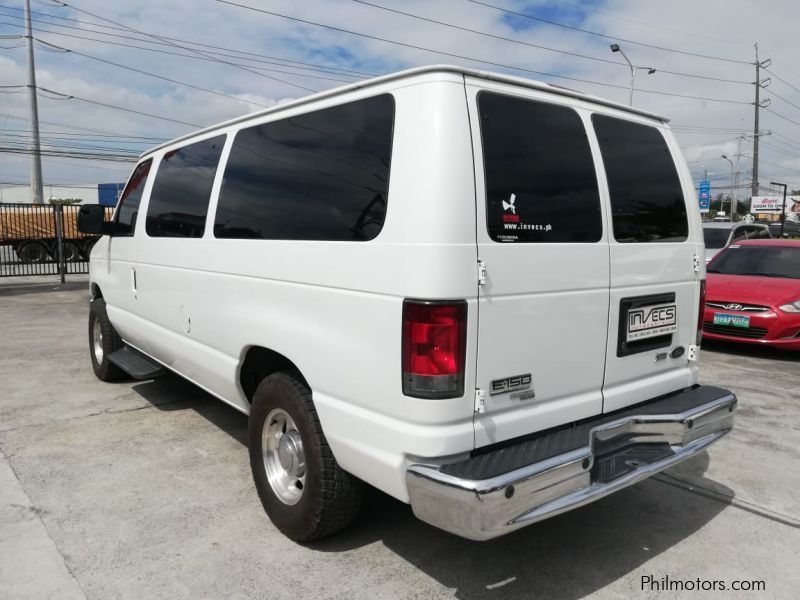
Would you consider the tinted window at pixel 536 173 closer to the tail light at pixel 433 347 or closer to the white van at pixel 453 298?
the white van at pixel 453 298

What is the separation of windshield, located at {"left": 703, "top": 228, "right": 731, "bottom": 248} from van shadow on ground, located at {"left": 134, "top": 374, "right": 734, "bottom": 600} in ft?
31.6

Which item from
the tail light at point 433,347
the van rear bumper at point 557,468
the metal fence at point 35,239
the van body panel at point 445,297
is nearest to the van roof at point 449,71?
the van body panel at point 445,297

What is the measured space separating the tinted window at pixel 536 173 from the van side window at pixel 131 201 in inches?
133

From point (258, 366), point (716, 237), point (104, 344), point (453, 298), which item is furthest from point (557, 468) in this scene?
point (716, 237)

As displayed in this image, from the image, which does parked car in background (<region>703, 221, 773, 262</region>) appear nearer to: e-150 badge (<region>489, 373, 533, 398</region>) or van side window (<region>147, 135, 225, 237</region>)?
van side window (<region>147, 135, 225, 237</region>)

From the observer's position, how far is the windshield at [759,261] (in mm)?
8672

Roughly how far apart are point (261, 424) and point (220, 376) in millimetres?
583

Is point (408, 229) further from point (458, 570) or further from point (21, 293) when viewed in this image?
point (21, 293)

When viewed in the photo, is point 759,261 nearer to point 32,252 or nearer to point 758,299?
point 758,299

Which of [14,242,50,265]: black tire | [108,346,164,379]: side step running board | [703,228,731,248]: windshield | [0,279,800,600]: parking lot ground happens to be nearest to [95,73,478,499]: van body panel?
[0,279,800,600]: parking lot ground

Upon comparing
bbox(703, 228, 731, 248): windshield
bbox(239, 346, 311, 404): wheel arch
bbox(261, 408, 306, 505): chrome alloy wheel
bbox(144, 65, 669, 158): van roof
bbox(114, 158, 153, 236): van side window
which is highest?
bbox(144, 65, 669, 158): van roof

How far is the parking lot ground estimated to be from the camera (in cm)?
287

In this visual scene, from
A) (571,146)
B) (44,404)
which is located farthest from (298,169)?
(44,404)

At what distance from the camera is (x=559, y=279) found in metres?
2.79
